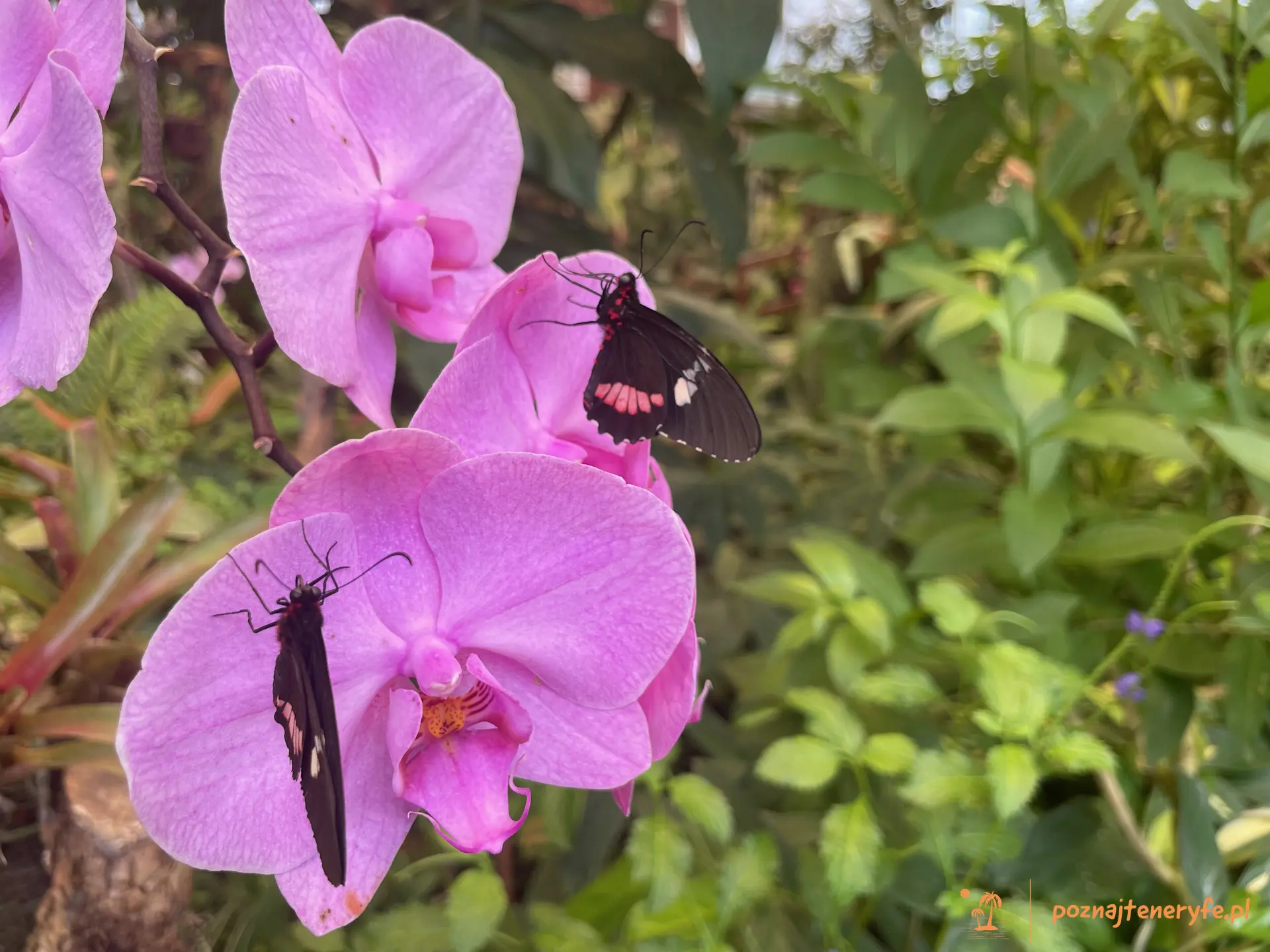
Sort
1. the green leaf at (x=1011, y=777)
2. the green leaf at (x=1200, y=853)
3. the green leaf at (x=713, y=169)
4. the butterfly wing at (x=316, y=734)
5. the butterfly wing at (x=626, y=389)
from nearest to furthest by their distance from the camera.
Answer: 1. the butterfly wing at (x=316, y=734)
2. the butterfly wing at (x=626, y=389)
3. the green leaf at (x=1011, y=777)
4. the green leaf at (x=1200, y=853)
5. the green leaf at (x=713, y=169)

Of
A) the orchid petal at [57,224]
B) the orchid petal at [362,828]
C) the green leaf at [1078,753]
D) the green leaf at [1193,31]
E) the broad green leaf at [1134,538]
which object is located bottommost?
the green leaf at [1078,753]

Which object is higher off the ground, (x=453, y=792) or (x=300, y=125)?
(x=300, y=125)

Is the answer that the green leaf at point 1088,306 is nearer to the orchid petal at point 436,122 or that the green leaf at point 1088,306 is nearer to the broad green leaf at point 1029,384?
the broad green leaf at point 1029,384

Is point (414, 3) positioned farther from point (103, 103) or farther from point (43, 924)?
point (43, 924)

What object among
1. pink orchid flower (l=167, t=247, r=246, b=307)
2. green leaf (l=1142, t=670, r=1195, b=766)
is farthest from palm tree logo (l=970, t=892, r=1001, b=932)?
pink orchid flower (l=167, t=247, r=246, b=307)

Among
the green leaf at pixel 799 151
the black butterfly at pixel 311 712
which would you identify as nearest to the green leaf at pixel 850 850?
the black butterfly at pixel 311 712

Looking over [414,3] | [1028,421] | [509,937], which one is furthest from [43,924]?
[414,3]
